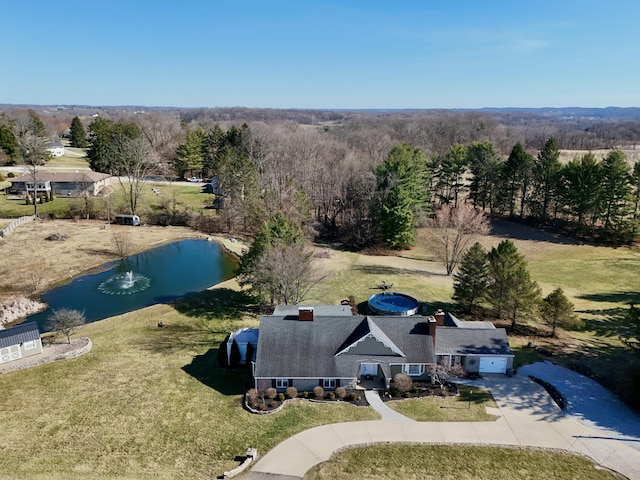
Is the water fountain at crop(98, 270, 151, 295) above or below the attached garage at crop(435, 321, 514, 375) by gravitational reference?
below

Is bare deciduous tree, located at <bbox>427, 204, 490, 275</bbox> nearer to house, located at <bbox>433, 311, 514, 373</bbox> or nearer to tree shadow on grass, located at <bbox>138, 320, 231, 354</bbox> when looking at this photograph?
house, located at <bbox>433, 311, 514, 373</bbox>

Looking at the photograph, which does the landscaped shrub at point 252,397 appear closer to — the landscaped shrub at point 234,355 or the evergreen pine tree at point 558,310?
the landscaped shrub at point 234,355

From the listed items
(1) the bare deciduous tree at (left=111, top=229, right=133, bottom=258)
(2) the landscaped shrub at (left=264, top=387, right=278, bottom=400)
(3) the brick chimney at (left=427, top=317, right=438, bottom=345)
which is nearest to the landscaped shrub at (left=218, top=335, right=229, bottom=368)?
(2) the landscaped shrub at (left=264, top=387, right=278, bottom=400)

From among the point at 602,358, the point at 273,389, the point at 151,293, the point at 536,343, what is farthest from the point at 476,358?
the point at 151,293

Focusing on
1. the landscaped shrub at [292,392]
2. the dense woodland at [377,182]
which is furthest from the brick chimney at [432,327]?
the dense woodland at [377,182]

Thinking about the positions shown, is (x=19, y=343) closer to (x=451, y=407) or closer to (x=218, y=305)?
(x=218, y=305)

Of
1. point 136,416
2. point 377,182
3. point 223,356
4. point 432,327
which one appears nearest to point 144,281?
point 223,356
